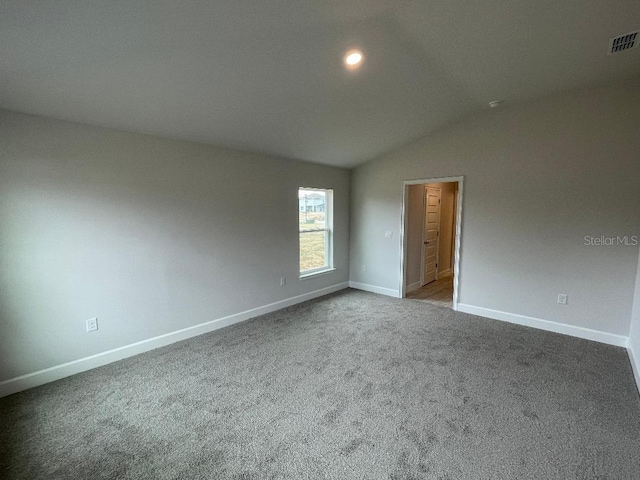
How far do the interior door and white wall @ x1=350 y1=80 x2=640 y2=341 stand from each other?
1.31m

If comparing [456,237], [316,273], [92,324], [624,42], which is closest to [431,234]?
[456,237]

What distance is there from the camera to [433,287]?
5.82m

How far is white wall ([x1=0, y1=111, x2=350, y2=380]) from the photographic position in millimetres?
2406

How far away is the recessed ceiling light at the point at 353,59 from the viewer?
2383mm

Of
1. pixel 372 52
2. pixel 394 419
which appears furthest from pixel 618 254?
pixel 372 52

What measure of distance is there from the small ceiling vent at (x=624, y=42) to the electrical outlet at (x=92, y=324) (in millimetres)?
5188

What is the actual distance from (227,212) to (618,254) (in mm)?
4605

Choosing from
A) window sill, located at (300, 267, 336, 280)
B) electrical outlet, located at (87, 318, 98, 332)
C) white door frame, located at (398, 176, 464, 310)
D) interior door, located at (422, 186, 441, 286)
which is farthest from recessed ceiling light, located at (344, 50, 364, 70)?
interior door, located at (422, 186, 441, 286)

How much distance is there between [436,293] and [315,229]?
2564 millimetres

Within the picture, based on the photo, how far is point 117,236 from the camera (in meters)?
2.89

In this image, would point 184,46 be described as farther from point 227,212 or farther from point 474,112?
point 474,112

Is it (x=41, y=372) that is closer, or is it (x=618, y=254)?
(x=41, y=372)

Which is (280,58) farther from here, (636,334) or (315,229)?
(636,334)

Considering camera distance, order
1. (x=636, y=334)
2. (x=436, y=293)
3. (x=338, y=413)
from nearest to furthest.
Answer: (x=338, y=413) < (x=636, y=334) < (x=436, y=293)
